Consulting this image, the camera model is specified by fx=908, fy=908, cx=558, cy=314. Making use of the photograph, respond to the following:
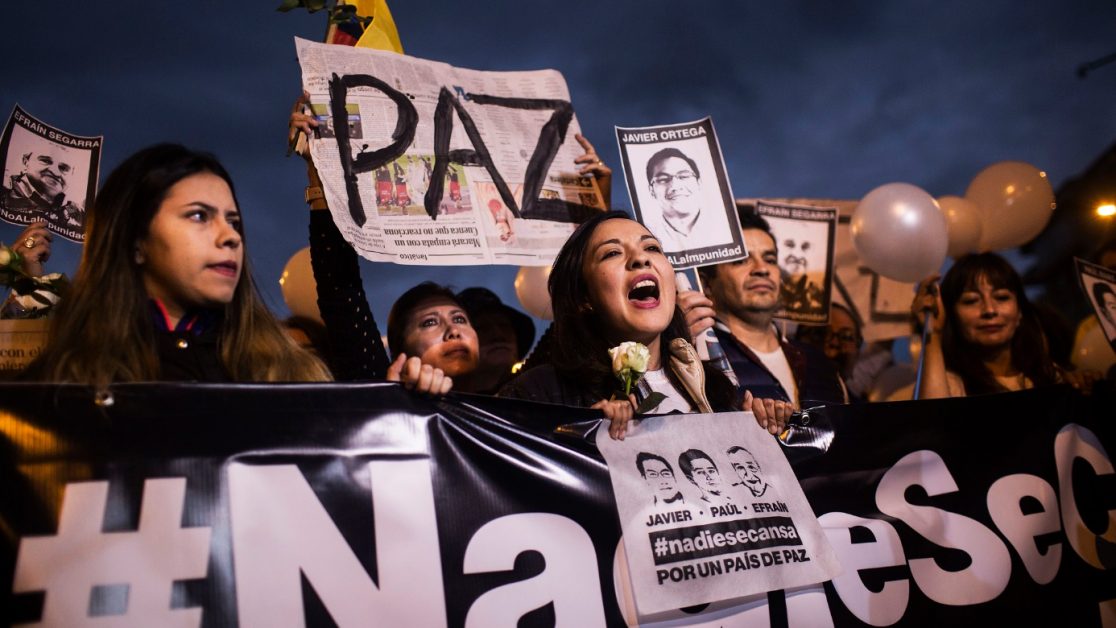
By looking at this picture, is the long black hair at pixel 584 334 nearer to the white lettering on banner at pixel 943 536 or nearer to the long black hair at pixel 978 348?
the white lettering on banner at pixel 943 536

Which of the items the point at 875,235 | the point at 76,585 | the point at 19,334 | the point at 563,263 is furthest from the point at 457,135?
the point at 875,235

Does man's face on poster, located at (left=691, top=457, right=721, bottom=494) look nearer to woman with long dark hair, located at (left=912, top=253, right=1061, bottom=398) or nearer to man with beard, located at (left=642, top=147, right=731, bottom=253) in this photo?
man with beard, located at (left=642, top=147, right=731, bottom=253)

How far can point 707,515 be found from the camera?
8.20ft

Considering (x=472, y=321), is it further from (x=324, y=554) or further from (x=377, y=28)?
(x=324, y=554)

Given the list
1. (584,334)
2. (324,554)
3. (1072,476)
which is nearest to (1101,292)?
(1072,476)

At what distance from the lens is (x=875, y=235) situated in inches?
221

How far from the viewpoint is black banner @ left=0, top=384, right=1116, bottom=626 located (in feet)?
6.21

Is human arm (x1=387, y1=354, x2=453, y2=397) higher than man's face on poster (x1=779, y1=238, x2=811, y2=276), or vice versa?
man's face on poster (x1=779, y1=238, x2=811, y2=276)

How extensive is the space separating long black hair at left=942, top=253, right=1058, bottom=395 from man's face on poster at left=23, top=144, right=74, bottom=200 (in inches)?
171

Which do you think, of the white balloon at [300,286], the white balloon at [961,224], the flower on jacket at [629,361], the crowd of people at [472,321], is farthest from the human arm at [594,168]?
the white balloon at [961,224]

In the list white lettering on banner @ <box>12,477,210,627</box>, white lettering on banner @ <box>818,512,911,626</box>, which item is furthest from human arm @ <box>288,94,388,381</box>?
white lettering on banner @ <box>818,512,911,626</box>

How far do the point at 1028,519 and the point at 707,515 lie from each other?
1.36m

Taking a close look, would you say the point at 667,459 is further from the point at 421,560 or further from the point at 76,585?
the point at 76,585

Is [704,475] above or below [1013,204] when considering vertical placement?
below
